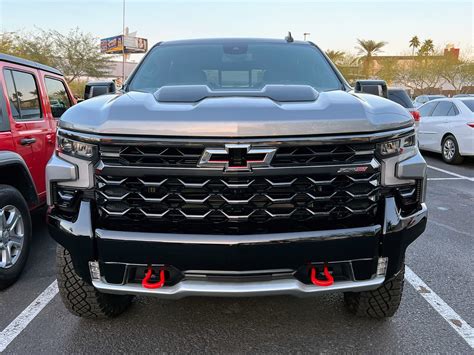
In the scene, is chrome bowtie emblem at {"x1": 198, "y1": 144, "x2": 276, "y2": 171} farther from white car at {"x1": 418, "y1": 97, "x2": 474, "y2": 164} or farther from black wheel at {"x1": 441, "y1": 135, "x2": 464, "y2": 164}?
black wheel at {"x1": 441, "y1": 135, "x2": 464, "y2": 164}

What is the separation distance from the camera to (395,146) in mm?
2295

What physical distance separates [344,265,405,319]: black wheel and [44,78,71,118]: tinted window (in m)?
3.80

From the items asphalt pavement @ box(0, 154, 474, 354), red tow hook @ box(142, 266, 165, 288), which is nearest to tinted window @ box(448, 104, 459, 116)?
asphalt pavement @ box(0, 154, 474, 354)

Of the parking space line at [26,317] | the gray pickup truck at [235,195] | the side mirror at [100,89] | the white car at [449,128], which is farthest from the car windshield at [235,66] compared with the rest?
the white car at [449,128]

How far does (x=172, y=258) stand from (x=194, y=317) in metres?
1.01

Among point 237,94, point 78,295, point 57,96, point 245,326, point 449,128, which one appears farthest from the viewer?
point 449,128

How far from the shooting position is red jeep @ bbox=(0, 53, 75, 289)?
3.49 m

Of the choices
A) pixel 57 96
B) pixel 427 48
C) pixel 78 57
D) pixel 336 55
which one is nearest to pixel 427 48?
pixel 427 48

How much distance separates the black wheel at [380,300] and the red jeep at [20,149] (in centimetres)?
272

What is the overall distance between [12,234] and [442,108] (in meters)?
9.95

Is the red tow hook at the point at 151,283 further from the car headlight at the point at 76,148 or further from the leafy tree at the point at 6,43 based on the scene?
the leafy tree at the point at 6,43

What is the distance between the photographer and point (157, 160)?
219 cm

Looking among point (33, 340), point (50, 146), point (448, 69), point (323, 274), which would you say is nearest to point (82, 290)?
point (33, 340)

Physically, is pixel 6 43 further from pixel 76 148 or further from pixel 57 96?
pixel 76 148
